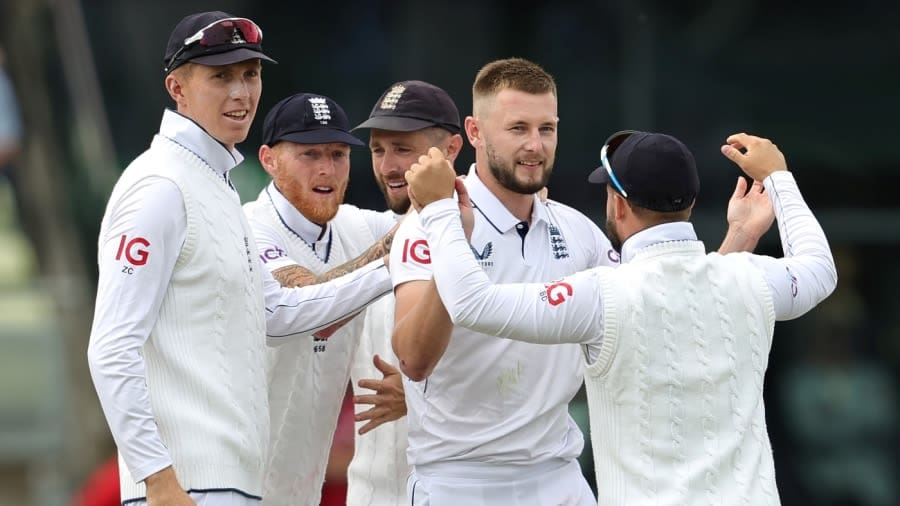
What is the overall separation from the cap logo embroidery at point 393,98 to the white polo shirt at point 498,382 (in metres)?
0.62

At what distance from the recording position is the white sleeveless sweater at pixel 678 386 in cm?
390

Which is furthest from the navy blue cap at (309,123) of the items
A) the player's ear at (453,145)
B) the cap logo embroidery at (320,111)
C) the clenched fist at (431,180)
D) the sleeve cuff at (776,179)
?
the sleeve cuff at (776,179)

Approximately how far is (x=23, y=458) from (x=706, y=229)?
448cm

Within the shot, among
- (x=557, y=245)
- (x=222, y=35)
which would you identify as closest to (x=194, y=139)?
(x=222, y=35)

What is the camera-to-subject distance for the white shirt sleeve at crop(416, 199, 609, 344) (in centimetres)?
391

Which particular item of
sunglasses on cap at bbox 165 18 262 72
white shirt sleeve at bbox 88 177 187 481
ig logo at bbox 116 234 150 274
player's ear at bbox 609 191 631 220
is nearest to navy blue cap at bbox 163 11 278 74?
sunglasses on cap at bbox 165 18 262 72

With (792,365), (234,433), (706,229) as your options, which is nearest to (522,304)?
(234,433)

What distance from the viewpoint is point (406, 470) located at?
16.7ft

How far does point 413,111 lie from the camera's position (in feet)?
16.7

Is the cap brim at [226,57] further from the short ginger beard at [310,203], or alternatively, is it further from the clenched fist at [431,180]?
the short ginger beard at [310,203]

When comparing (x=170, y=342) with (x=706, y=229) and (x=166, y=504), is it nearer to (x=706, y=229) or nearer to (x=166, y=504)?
(x=166, y=504)

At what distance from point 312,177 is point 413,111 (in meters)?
0.37

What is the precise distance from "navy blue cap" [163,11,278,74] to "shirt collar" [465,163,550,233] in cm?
71

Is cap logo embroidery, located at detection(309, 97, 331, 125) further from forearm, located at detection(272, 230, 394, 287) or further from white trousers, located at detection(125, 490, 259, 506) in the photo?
white trousers, located at detection(125, 490, 259, 506)
